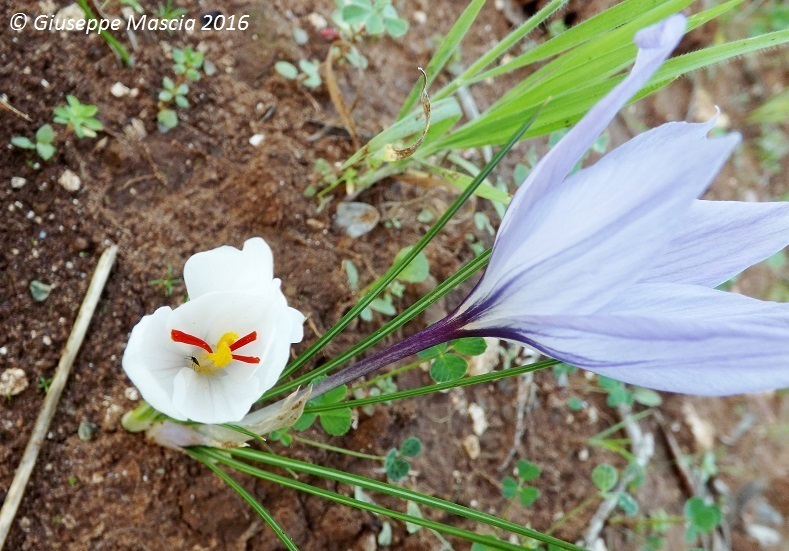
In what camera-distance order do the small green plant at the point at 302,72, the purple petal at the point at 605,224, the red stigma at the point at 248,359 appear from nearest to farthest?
the purple petal at the point at 605,224 → the red stigma at the point at 248,359 → the small green plant at the point at 302,72

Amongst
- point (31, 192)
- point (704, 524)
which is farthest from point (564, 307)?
point (704, 524)

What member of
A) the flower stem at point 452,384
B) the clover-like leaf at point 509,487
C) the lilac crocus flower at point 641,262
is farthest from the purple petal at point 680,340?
the clover-like leaf at point 509,487

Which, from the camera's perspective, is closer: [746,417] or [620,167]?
[620,167]

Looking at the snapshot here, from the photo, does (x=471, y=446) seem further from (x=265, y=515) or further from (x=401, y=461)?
(x=265, y=515)

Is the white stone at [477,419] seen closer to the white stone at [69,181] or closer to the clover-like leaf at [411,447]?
the clover-like leaf at [411,447]

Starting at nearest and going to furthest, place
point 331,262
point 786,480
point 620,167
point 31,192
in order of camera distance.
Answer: point 620,167
point 31,192
point 331,262
point 786,480

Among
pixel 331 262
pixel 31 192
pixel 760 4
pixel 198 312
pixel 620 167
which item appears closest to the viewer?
pixel 620 167

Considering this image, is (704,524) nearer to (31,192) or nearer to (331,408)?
(331,408)

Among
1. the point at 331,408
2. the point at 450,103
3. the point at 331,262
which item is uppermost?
the point at 450,103
